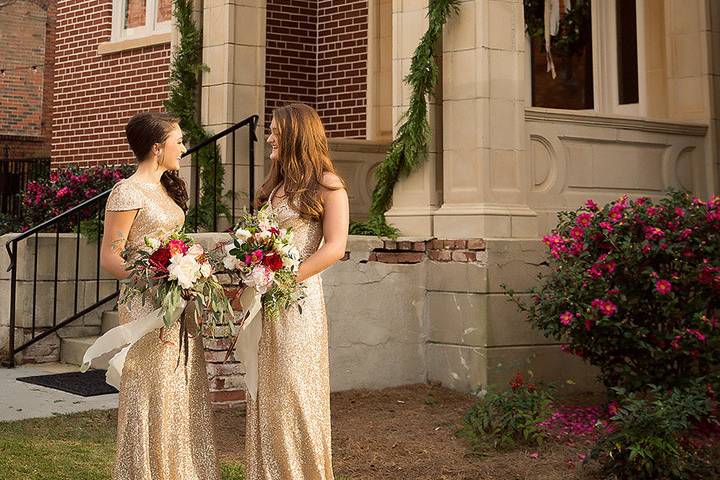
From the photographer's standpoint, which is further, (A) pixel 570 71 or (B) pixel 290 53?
(B) pixel 290 53

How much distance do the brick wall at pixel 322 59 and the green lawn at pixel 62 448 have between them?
17.7ft

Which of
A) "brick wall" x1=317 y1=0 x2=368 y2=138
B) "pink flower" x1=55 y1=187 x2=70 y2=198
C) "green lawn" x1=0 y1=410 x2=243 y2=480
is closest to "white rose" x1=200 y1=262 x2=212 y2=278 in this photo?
"green lawn" x1=0 y1=410 x2=243 y2=480

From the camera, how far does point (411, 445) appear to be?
6.47 metres

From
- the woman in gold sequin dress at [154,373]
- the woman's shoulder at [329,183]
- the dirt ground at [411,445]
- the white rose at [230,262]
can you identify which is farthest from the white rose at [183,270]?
the dirt ground at [411,445]

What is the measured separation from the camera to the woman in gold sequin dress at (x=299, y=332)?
4.15 metres

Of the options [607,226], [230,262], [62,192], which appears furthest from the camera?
[62,192]

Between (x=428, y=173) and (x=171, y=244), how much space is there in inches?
175

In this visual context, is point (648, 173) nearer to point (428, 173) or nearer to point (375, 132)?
point (428, 173)

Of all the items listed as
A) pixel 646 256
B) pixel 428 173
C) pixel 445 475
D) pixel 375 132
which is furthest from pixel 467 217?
pixel 375 132

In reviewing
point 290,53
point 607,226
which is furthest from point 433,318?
point 290,53

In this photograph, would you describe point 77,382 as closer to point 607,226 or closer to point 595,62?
point 607,226

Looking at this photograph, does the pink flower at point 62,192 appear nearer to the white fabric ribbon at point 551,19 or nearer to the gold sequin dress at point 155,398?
the white fabric ribbon at point 551,19

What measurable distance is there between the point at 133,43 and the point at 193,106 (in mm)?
4038

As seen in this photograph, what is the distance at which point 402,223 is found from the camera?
327 inches
